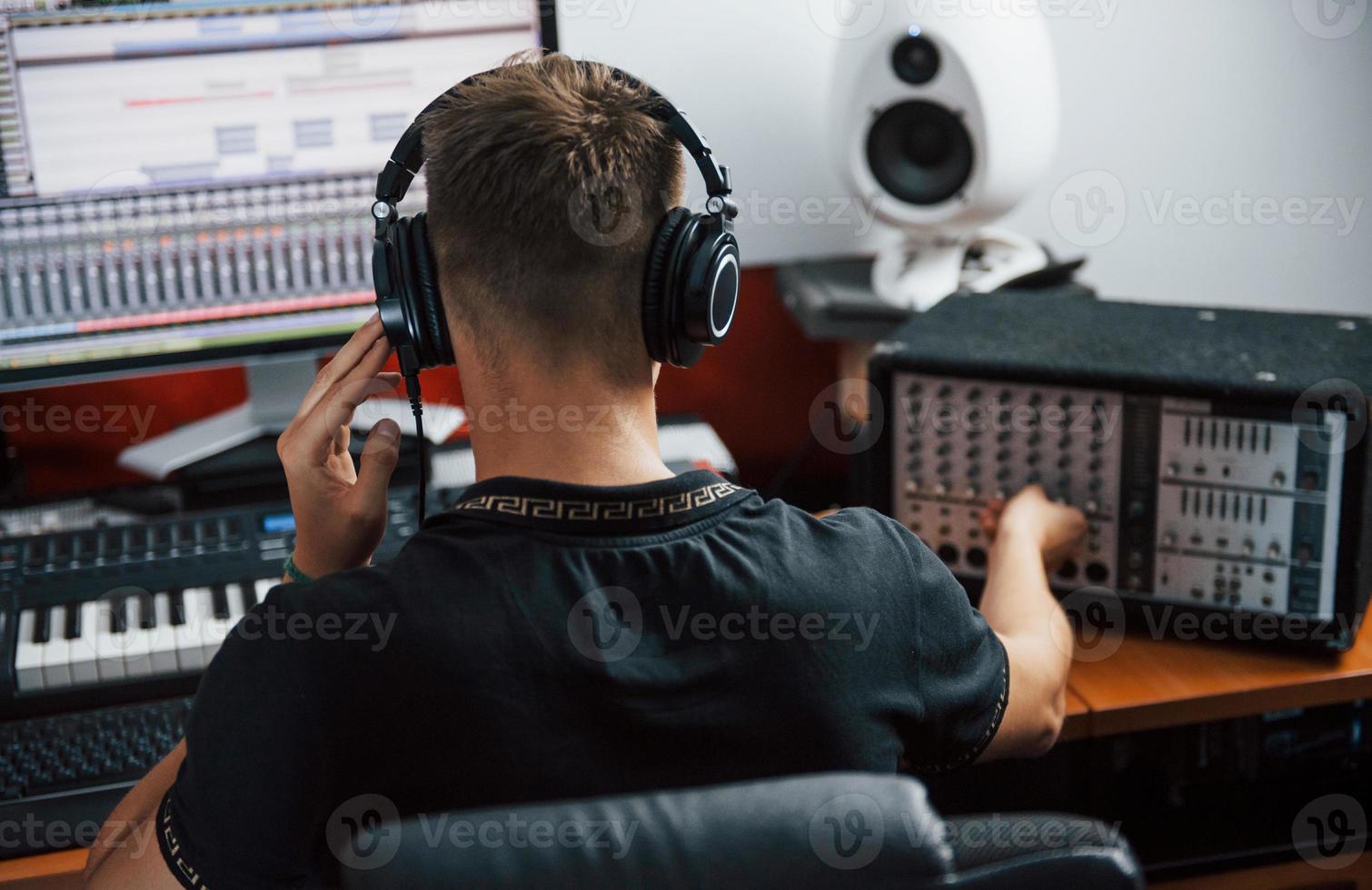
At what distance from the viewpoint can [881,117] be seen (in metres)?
1.44

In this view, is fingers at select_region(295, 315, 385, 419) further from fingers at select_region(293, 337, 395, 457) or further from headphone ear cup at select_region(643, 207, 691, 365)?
headphone ear cup at select_region(643, 207, 691, 365)

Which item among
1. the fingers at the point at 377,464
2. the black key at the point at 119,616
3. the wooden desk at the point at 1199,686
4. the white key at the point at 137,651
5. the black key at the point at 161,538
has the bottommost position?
the wooden desk at the point at 1199,686

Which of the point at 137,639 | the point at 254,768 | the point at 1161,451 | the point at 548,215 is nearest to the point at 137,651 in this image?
the point at 137,639

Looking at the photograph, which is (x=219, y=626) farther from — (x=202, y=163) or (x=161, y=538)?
(x=202, y=163)

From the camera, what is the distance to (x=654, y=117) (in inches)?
33.5

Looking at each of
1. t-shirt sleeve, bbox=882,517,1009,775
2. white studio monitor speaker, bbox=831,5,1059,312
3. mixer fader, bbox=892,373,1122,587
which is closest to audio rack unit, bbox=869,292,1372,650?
mixer fader, bbox=892,373,1122,587

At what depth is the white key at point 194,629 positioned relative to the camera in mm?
1123

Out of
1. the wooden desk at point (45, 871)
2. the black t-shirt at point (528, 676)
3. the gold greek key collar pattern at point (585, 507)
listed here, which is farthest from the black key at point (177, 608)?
the gold greek key collar pattern at point (585, 507)

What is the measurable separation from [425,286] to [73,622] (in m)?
0.53

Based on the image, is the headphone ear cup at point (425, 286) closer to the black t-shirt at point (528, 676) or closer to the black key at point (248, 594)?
the black t-shirt at point (528, 676)

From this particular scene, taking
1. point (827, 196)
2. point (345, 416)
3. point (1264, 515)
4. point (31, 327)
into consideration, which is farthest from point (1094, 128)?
point (31, 327)

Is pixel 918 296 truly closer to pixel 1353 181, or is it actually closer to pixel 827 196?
pixel 827 196

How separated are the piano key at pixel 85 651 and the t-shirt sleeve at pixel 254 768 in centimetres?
40

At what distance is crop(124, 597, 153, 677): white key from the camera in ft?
3.65
